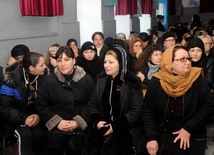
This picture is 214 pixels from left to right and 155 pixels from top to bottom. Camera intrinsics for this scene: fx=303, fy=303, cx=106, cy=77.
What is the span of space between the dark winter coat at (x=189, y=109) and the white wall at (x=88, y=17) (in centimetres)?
472

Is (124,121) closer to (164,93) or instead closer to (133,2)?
(164,93)

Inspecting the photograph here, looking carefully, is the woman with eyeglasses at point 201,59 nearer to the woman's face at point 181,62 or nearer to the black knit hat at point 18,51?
the woman's face at point 181,62

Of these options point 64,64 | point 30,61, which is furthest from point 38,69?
point 64,64

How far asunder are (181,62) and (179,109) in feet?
1.31

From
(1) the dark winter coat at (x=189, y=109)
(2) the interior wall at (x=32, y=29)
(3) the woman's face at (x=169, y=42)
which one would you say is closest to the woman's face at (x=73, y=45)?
(2) the interior wall at (x=32, y=29)

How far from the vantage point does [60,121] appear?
2.95m

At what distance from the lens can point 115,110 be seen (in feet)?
9.41

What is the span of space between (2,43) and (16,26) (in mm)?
493

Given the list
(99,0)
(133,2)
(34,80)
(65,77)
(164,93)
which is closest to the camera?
(164,93)

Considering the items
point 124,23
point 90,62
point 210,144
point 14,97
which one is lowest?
point 210,144

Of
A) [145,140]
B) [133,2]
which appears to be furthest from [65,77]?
[133,2]

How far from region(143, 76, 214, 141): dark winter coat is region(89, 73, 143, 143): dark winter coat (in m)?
0.16

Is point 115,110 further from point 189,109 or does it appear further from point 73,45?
point 73,45

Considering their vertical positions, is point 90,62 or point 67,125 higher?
point 90,62
